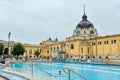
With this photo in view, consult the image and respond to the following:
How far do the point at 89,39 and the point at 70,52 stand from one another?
726 cm

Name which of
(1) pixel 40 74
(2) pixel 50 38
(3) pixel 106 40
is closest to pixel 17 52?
(3) pixel 106 40

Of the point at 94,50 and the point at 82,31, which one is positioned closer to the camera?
the point at 94,50

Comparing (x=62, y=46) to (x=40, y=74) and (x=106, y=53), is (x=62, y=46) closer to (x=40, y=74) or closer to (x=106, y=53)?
(x=106, y=53)

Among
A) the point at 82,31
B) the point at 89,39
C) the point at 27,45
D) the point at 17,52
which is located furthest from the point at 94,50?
the point at 27,45

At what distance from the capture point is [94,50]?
5703 centimetres

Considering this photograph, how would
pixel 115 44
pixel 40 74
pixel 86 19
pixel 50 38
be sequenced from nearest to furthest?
pixel 40 74
pixel 115 44
pixel 86 19
pixel 50 38

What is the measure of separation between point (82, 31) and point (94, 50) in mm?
7411

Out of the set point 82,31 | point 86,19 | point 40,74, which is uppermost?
point 86,19

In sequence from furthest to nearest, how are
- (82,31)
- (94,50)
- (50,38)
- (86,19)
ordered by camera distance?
(50,38), (86,19), (82,31), (94,50)

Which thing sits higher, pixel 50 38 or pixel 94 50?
pixel 50 38

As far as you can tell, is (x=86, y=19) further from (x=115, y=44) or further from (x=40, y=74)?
(x=40, y=74)

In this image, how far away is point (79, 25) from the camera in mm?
63219

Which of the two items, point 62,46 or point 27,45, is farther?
point 27,45

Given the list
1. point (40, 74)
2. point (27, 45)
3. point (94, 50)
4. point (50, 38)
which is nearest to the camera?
point (40, 74)
